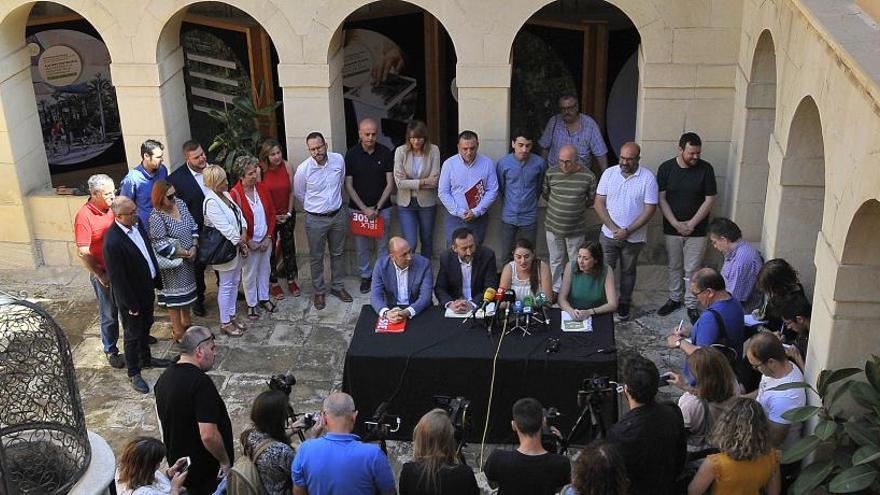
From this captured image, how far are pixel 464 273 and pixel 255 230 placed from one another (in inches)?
80.5

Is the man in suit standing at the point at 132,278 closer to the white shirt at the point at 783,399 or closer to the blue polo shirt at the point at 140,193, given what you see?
the blue polo shirt at the point at 140,193

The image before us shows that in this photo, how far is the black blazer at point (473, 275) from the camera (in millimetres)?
8211

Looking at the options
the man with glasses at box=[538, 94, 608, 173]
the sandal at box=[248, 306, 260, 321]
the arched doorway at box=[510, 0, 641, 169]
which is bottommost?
the sandal at box=[248, 306, 260, 321]

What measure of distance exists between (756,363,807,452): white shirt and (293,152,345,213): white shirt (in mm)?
4453

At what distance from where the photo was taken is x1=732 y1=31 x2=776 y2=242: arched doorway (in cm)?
884

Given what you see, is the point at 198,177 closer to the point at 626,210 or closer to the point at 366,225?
the point at 366,225

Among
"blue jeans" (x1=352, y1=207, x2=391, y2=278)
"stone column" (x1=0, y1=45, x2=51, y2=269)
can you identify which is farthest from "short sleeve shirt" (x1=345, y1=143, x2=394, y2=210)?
"stone column" (x1=0, y1=45, x2=51, y2=269)

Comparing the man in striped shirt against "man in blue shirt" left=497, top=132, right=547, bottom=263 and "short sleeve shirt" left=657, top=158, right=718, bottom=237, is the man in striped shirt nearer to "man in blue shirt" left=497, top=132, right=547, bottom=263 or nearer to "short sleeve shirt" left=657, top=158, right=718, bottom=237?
"man in blue shirt" left=497, top=132, right=547, bottom=263

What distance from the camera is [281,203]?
31.7 ft

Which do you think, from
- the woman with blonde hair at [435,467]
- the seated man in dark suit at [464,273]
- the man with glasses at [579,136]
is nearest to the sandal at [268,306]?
the seated man in dark suit at [464,273]

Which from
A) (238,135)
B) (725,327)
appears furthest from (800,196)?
(238,135)

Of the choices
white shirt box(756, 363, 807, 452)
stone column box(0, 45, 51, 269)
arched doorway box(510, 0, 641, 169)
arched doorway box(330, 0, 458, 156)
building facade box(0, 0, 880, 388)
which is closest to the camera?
white shirt box(756, 363, 807, 452)

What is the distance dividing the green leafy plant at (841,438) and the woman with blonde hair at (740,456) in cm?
35

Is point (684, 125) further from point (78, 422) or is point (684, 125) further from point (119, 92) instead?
point (78, 422)
